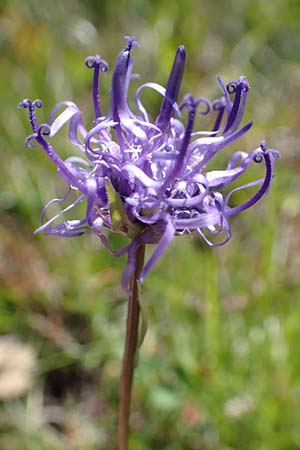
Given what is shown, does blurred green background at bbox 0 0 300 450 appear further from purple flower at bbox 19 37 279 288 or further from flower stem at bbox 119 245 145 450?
purple flower at bbox 19 37 279 288

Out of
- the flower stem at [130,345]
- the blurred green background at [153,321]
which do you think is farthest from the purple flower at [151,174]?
the blurred green background at [153,321]

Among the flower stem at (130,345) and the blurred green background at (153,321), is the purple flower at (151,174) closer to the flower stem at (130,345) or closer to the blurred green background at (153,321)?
the flower stem at (130,345)

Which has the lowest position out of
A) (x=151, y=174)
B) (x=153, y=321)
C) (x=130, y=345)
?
(x=153, y=321)

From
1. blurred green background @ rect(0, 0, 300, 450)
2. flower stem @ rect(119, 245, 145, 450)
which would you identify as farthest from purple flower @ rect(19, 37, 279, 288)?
blurred green background @ rect(0, 0, 300, 450)

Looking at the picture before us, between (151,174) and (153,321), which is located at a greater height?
(151,174)

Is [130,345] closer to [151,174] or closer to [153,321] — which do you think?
[151,174]

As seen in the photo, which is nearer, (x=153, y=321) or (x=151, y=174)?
(x=151, y=174)

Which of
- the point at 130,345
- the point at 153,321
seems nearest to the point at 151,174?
the point at 130,345
